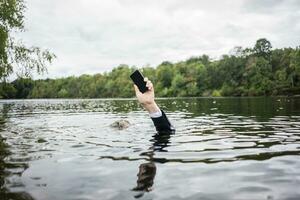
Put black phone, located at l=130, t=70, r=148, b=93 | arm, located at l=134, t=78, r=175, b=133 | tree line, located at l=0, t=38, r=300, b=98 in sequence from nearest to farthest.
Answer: black phone, located at l=130, t=70, r=148, b=93
arm, located at l=134, t=78, r=175, b=133
tree line, located at l=0, t=38, r=300, b=98

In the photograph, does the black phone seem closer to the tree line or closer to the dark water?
the dark water

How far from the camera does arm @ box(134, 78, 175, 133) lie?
399 inches

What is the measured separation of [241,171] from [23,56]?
16696 mm

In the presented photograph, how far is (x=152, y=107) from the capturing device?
10648mm

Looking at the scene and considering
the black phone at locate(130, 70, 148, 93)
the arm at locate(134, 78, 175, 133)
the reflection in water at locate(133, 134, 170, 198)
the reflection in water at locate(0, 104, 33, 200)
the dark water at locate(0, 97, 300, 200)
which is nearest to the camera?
the reflection in water at locate(0, 104, 33, 200)

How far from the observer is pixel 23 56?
2083cm

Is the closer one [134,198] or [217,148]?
[134,198]

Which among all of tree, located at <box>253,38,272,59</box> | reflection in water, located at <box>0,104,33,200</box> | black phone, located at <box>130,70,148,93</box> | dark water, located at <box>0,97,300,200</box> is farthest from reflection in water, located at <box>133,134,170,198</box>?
tree, located at <box>253,38,272,59</box>

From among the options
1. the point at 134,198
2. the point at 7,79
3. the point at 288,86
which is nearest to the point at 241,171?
the point at 134,198

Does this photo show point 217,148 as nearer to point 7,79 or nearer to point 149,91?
point 149,91

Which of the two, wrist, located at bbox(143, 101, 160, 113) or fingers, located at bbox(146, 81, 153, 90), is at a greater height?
fingers, located at bbox(146, 81, 153, 90)

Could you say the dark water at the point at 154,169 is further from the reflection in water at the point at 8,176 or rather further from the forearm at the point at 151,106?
the forearm at the point at 151,106

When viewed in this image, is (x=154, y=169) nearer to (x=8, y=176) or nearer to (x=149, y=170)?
(x=149, y=170)

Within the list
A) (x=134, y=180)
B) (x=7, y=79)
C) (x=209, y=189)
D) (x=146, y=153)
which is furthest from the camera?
(x=7, y=79)
